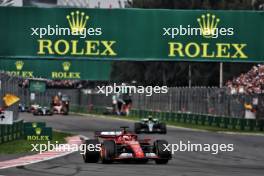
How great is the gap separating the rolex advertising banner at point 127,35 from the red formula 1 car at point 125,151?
16983mm

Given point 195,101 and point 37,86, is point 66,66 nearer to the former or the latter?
point 37,86

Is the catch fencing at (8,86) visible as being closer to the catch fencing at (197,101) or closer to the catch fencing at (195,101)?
the catch fencing at (195,101)

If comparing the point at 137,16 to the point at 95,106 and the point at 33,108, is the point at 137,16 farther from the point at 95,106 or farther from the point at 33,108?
the point at 95,106

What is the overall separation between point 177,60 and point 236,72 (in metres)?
54.5

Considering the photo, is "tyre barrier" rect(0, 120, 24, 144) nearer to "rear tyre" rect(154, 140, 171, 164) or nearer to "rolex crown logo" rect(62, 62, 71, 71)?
"rear tyre" rect(154, 140, 171, 164)

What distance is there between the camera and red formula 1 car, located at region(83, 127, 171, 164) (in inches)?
672

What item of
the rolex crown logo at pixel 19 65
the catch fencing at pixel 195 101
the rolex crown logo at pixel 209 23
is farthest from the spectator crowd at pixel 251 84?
the rolex crown logo at pixel 19 65

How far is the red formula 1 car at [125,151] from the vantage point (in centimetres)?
1706

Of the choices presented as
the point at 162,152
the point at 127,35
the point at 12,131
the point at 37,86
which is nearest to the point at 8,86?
the point at 12,131

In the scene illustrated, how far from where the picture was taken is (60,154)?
69.5 ft

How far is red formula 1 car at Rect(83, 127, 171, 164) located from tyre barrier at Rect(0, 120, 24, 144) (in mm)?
7771

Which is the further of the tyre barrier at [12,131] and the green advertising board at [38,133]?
the green advertising board at [38,133]

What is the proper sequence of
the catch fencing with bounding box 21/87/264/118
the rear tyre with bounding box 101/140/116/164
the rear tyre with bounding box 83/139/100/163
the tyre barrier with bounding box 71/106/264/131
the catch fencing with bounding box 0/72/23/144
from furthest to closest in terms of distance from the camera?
the catch fencing with bounding box 21/87/264/118, the tyre barrier with bounding box 71/106/264/131, the catch fencing with bounding box 0/72/23/144, the rear tyre with bounding box 83/139/100/163, the rear tyre with bounding box 101/140/116/164

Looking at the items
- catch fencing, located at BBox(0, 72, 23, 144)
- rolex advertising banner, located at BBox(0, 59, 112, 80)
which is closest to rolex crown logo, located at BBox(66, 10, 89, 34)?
catch fencing, located at BBox(0, 72, 23, 144)
